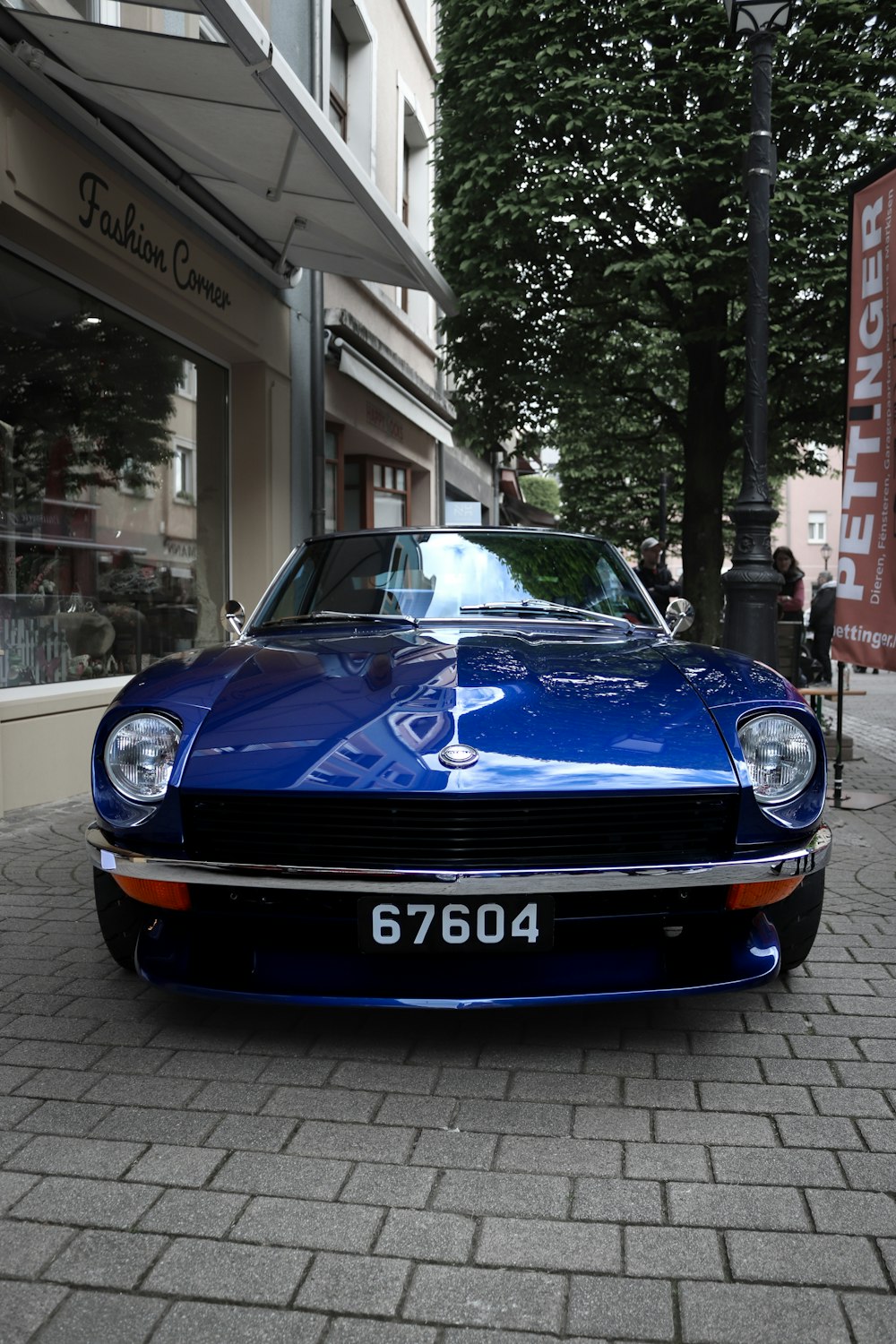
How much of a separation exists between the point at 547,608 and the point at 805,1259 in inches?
97.3

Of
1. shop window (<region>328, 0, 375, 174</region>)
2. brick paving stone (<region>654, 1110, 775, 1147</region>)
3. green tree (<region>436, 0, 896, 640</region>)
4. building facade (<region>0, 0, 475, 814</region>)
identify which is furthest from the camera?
shop window (<region>328, 0, 375, 174</region>)

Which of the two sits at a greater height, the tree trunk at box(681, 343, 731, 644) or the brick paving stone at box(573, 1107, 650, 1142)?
the tree trunk at box(681, 343, 731, 644)

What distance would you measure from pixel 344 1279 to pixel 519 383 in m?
10.9

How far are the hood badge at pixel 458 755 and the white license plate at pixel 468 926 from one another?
1.00 feet

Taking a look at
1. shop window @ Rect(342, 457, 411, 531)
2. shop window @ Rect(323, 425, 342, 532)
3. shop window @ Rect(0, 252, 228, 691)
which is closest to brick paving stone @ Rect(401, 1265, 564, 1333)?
shop window @ Rect(0, 252, 228, 691)

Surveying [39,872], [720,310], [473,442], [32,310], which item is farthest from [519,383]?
[39,872]

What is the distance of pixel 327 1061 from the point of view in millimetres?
2791

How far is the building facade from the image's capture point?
598cm

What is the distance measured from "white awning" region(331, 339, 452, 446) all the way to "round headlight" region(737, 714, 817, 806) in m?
9.58

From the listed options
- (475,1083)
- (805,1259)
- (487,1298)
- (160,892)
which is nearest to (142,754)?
(160,892)

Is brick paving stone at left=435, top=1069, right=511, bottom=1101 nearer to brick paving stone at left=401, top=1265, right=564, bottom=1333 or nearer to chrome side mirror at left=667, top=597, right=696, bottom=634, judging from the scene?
brick paving stone at left=401, top=1265, right=564, bottom=1333

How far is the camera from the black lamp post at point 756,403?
22.3ft

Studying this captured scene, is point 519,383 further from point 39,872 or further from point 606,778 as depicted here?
point 606,778

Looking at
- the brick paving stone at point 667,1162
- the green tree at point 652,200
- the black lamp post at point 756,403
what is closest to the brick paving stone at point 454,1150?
the brick paving stone at point 667,1162
